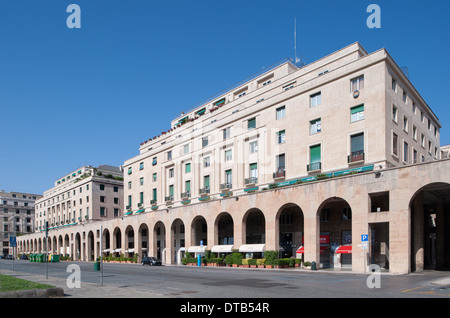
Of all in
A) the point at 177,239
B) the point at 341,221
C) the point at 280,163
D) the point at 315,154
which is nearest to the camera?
the point at 341,221

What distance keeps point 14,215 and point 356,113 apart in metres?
135

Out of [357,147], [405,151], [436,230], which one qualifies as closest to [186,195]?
[357,147]

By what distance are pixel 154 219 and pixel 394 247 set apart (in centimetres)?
3788

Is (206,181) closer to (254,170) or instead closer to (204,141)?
(204,141)

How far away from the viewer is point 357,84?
38.1 metres

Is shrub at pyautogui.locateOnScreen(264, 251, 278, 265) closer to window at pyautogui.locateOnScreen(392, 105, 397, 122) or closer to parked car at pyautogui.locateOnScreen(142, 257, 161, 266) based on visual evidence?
window at pyautogui.locateOnScreen(392, 105, 397, 122)

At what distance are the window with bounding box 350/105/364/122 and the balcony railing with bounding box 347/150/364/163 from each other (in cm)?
318

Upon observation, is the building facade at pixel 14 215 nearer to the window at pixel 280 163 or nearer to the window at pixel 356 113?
the window at pixel 280 163

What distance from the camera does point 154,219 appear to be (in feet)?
194

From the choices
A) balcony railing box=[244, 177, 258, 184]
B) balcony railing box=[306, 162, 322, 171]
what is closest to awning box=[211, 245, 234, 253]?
balcony railing box=[244, 177, 258, 184]

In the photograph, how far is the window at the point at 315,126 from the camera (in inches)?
1602

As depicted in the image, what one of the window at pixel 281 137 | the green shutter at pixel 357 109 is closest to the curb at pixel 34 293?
the green shutter at pixel 357 109

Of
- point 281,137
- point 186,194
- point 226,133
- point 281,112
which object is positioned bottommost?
point 186,194

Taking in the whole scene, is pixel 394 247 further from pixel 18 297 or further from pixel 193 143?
pixel 193 143
